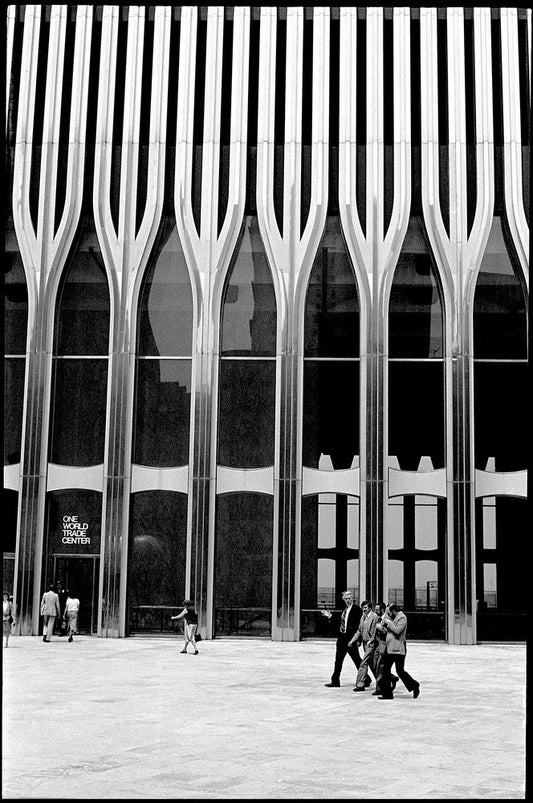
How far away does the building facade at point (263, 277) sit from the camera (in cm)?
2833

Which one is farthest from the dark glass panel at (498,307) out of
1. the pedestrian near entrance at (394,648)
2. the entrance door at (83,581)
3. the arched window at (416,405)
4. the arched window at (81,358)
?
the pedestrian near entrance at (394,648)

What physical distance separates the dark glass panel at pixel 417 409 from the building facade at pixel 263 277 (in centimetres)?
7

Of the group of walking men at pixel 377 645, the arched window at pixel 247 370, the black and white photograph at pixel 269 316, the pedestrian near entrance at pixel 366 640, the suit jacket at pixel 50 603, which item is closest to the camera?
the group of walking men at pixel 377 645

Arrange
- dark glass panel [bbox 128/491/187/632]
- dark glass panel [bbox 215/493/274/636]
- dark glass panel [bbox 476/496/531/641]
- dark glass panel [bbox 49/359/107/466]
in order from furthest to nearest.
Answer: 1. dark glass panel [bbox 215/493/274/636]
2. dark glass panel [bbox 476/496/531/641]
3. dark glass panel [bbox 128/491/187/632]
4. dark glass panel [bbox 49/359/107/466]

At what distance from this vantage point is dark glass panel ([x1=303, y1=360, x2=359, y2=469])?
29.0 metres

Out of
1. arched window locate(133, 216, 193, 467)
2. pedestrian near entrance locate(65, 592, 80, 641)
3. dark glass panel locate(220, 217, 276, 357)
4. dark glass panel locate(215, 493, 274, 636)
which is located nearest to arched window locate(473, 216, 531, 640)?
dark glass panel locate(220, 217, 276, 357)

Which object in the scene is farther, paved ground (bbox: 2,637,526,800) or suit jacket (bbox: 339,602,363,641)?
suit jacket (bbox: 339,602,363,641)

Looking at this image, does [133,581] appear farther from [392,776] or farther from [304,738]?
[392,776]

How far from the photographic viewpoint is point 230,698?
49.0 ft

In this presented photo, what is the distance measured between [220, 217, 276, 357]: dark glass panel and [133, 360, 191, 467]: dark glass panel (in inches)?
70.1

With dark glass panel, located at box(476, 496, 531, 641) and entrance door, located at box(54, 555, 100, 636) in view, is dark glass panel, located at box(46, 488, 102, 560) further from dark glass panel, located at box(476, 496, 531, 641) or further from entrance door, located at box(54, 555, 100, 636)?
dark glass panel, located at box(476, 496, 531, 641)

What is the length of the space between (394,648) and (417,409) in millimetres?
14830

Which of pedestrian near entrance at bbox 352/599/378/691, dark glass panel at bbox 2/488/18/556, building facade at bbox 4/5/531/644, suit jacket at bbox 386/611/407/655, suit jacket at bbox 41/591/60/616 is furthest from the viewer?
dark glass panel at bbox 2/488/18/556

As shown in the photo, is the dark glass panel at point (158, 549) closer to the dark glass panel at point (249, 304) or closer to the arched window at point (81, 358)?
the arched window at point (81, 358)
